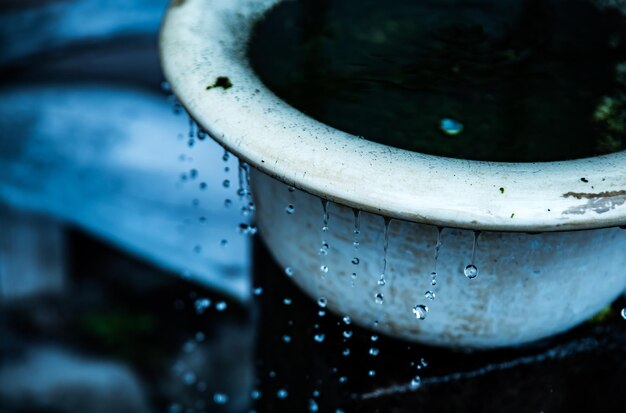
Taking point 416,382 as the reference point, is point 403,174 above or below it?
above

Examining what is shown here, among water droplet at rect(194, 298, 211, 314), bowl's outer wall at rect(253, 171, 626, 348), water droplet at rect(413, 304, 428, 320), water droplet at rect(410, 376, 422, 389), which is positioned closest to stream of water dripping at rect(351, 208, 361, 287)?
bowl's outer wall at rect(253, 171, 626, 348)

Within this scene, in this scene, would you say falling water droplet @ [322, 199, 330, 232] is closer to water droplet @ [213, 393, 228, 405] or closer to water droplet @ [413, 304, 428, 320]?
water droplet @ [413, 304, 428, 320]

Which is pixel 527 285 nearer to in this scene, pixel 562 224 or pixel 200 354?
pixel 562 224

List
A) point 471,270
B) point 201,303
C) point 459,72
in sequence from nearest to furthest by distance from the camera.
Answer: point 471,270, point 459,72, point 201,303

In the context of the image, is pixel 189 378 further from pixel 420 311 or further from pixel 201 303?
pixel 420 311

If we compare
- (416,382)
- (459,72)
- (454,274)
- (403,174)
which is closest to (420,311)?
(454,274)

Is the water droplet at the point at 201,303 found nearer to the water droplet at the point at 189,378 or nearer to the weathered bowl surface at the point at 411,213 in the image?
the water droplet at the point at 189,378

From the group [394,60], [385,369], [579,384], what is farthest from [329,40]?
[579,384]

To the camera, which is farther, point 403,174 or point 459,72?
point 459,72
